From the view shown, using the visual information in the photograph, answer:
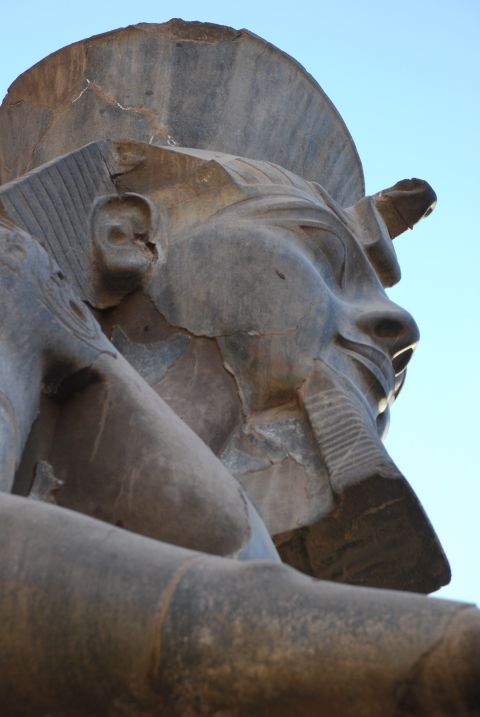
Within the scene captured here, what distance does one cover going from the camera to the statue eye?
5.12 meters

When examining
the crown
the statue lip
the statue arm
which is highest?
the crown

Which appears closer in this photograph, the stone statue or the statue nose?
the stone statue

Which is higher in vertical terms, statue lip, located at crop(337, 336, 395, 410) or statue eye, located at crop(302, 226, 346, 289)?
statue eye, located at crop(302, 226, 346, 289)

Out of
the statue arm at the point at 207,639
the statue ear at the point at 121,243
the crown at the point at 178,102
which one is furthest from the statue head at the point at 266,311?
the statue arm at the point at 207,639

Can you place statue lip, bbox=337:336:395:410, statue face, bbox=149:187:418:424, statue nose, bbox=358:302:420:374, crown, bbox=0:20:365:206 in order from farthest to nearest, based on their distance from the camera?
crown, bbox=0:20:365:206, statue nose, bbox=358:302:420:374, statue lip, bbox=337:336:395:410, statue face, bbox=149:187:418:424

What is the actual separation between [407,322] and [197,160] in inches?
30.5

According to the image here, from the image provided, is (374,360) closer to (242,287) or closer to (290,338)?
(290,338)

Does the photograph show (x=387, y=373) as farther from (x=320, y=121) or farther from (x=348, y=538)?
(x=320, y=121)

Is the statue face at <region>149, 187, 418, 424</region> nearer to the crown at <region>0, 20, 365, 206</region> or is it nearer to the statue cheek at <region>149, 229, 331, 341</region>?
the statue cheek at <region>149, 229, 331, 341</region>

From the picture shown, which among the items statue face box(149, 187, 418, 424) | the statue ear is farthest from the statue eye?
the statue ear

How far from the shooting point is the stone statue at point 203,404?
8.85 feet

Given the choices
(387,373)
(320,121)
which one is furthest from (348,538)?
(320,121)

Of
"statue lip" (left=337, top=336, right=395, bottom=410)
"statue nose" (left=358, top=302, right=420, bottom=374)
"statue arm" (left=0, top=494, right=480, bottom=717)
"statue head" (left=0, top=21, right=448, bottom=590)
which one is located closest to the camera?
"statue arm" (left=0, top=494, right=480, bottom=717)

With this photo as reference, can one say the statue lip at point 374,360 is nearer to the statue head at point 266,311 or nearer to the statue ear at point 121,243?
the statue head at point 266,311
